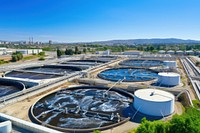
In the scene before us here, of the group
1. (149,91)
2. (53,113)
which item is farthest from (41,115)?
(149,91)

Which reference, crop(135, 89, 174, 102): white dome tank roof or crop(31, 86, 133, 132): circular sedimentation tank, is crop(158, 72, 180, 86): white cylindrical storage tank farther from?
crop(135, 89, 174, 102): white dome tank roof

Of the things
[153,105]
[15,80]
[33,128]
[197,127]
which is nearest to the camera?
[197,127]

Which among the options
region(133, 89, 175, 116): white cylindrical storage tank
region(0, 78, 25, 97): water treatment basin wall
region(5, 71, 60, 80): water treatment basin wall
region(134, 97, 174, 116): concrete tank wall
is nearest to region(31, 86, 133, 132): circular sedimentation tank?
region(133, 89, 175, 116): white cylindrical storage tank

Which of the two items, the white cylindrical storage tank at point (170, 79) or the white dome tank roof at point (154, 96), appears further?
the white cylindrical storage tank at point (170, 79)

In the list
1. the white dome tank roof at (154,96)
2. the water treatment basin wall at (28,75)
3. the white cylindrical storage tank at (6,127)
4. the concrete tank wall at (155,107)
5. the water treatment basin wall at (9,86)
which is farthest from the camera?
the water treatment basin wall at (28,75)

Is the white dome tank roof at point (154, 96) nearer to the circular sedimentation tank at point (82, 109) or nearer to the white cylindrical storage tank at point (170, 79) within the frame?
the circular sedimentation tank at point (82, 109)

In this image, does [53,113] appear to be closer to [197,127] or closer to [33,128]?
[33,128]

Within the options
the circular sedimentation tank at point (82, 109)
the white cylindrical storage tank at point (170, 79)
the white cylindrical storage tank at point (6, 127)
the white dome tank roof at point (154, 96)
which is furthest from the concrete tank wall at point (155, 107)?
the white cylindrical storage tank at point (6, 127)
